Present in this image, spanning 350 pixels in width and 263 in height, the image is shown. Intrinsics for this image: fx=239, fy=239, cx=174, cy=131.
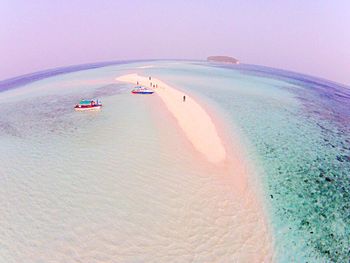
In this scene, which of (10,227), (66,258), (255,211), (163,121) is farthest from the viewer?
(163,121)

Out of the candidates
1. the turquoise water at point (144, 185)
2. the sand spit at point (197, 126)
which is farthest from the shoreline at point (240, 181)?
the turquoise water at point (144, 185)

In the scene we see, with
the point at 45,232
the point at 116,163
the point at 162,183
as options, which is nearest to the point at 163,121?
the point at 116,163

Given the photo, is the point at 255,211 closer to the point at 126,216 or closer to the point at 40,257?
the point at 126,216

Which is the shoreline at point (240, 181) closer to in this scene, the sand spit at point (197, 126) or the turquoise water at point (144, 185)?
the sand spit at point (197, 126)

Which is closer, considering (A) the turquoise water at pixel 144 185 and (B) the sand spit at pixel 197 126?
(A) the turquoise water at pixel 144 185

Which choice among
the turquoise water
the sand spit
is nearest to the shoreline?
the sand spit

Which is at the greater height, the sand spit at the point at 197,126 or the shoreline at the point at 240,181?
the sand spit at the point at 197,126

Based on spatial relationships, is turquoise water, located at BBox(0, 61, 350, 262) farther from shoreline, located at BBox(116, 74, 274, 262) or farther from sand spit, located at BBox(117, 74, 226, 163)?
sand spit, located at BBox(117, 74, 226, 163)

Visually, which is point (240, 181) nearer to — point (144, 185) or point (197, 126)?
point (144, 185)
